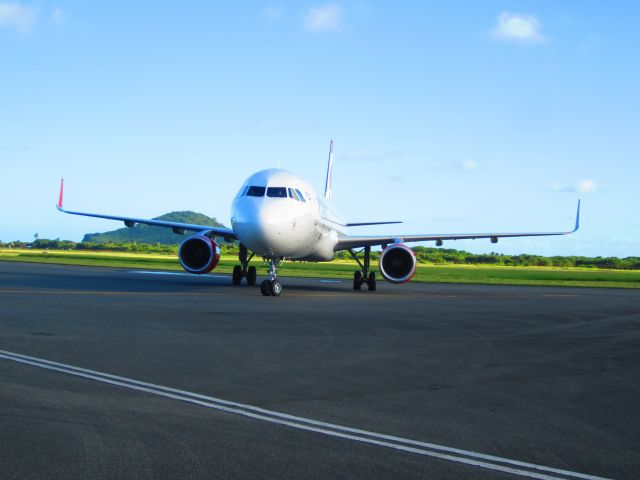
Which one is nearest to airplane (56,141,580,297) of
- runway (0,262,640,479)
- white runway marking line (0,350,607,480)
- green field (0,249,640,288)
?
runway (0,262,640,479)

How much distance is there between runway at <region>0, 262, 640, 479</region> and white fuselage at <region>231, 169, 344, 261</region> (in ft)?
25.8

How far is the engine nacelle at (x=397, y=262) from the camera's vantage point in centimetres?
2561

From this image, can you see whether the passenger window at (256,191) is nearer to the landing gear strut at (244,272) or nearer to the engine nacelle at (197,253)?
the engine nacelle at (197,253)

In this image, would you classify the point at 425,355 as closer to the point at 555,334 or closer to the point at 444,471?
the point at 555,334

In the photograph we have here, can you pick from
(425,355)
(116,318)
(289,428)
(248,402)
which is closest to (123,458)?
(289,428)

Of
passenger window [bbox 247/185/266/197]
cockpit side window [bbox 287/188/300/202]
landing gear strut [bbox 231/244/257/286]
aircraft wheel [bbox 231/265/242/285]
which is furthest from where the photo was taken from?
aircraft wheel [bbox 231/265/242/285]

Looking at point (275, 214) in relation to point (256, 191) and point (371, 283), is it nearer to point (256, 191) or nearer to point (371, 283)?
point (256, 191)

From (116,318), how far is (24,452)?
29.2 ft

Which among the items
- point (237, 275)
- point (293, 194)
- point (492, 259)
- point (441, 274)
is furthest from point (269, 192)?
point (492, 259)

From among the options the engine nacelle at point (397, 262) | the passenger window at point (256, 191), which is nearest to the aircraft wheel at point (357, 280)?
the engine nacelle at point (397, 262)

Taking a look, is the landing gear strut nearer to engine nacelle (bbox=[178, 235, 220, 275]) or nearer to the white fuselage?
engine nacelle (bbox=[178, 235, 220, 275])

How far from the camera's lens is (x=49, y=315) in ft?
44.1

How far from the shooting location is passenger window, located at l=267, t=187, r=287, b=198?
21797mm

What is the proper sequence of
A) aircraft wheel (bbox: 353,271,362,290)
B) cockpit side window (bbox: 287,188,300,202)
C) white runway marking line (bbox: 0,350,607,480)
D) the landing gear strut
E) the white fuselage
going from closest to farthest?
white runway marking line (bbox: 0,350,607,480) → the white fuselage → cockpit side window (bbox: 287,188,300,202) → the landing gear strut → aircraft wheel (bbox: 353,271,362,290)
